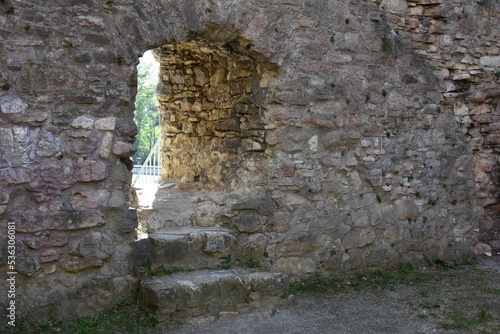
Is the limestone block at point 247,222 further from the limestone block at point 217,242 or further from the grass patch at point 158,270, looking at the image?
the grass patch at point 158,270

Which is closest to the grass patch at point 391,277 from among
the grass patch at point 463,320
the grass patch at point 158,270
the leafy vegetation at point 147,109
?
the grass patch at point 463,320

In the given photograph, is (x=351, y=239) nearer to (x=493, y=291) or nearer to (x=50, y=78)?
(x=493, y=291)

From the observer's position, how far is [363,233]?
17.0ft

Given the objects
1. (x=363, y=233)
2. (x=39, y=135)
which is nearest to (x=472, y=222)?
(x=363, y=233)

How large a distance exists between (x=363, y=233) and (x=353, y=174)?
0.59 metres

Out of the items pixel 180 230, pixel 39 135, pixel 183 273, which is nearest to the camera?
pixel 39 135

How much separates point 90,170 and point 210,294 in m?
1.27

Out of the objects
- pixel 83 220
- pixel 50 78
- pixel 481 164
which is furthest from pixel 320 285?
pixel 50 78

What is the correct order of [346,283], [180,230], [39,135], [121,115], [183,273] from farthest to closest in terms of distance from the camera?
[346,283] < [180,230] < [183,273] < [121,115] < [39,135]

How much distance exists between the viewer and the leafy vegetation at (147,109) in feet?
71.7

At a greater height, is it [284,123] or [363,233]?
[284,123]

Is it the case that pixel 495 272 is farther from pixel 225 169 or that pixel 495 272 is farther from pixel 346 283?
pixel 225 169

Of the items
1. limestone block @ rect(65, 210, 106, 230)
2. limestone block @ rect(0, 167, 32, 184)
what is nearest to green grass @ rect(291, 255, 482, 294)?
limestone block @ rect(65, 210, 106, 230)

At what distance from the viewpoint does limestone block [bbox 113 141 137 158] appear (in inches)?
152
